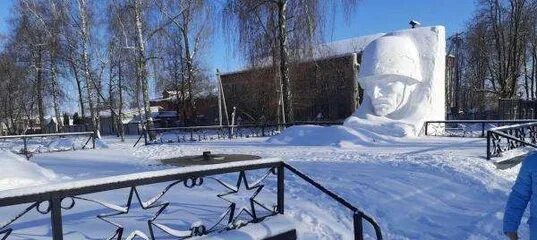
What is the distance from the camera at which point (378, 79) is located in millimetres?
15812

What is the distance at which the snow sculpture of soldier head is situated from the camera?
15.6m

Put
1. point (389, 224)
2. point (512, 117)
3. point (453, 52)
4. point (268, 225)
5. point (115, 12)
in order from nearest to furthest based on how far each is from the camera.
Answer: point (268, 225) < point (389, 224) < point (512, 117) < point (115, 12) < point (453, 52)

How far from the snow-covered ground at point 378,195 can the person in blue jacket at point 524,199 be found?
2.22 m

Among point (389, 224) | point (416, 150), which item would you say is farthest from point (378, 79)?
point (389, 224)

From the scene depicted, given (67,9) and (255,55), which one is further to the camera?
(67,9)

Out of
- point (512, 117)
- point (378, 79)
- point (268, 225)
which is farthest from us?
point (512, 117)

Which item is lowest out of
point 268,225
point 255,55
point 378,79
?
point 268,225

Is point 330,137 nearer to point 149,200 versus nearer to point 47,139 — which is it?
point 149,200

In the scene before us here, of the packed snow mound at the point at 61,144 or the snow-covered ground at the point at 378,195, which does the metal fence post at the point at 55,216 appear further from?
the packed snow mound at the point at 61,144

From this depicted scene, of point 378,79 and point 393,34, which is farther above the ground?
point 393,34

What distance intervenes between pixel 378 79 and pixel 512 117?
1401cm

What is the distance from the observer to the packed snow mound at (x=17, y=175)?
7285 millimetres

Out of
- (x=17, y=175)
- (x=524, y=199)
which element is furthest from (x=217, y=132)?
(x=524, y=199)

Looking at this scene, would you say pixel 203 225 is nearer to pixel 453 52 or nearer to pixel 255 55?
pixel 255 55
